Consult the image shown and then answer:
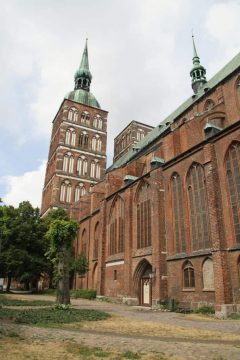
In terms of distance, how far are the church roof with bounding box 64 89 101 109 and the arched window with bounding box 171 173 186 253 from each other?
4018 cm

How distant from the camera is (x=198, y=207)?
822 inches

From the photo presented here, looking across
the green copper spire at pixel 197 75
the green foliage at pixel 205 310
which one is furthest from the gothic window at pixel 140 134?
the green foliage at pixel 205 310

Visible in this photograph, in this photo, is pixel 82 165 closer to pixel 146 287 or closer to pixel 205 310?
pixel 146 287

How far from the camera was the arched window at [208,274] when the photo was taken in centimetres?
1866

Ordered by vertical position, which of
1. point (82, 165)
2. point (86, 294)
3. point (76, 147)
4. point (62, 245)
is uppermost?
point (76, 147)

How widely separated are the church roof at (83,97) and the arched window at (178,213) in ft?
132

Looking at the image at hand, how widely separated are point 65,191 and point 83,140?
1063 centimetres

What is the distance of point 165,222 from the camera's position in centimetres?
2342

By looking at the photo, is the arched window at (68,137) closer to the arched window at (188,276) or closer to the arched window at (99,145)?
the arched window at (99,145)

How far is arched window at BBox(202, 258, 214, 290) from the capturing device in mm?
18656

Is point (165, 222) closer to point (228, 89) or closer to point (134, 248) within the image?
point (134, 248)

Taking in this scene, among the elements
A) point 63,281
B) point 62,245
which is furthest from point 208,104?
point 63,281

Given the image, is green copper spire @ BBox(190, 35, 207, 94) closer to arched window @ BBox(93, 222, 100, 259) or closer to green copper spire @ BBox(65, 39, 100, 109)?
green copper spire @ BBox(65, 39, 100, 109)

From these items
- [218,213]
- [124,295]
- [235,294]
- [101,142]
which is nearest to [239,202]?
[218,213]
